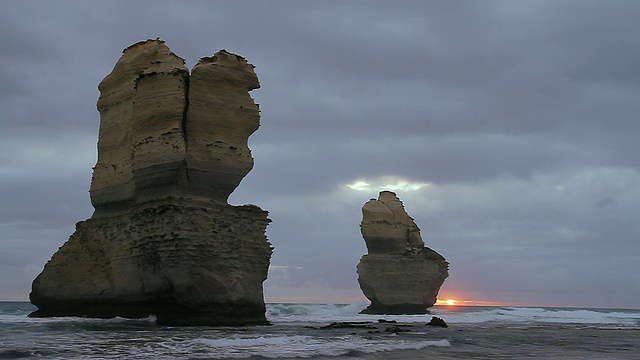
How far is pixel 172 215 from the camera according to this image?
2806 cm

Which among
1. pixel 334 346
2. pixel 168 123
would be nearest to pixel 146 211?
pixel 168 123

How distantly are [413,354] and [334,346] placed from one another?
104 inches

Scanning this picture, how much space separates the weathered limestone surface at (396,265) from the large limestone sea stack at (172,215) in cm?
2493

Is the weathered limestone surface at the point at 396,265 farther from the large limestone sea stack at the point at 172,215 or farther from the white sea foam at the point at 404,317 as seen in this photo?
the large limestone sea stack at the point at 172,215

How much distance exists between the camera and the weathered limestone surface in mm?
54531

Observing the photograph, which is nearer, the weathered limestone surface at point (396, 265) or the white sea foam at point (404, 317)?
the white sea foam at point (404, 317)

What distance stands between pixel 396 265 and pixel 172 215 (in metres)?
30.2

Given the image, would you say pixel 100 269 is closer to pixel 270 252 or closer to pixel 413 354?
pixel 270 252

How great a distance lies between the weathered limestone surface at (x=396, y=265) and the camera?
2147 inches

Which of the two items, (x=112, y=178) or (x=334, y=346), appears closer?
(x=334, y=346)

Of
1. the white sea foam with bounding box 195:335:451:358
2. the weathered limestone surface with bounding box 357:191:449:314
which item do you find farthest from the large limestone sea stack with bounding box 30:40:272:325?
the weathered limestone surface with bounding box 357:191:449:314

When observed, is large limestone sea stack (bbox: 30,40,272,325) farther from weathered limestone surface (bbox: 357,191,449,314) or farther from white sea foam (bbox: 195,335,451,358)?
weathered limestone surface (bbox: 357,191,449,314)

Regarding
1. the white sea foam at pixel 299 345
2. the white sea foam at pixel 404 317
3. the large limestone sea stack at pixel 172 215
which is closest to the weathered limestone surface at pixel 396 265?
the white sea foam at pixel 404 317

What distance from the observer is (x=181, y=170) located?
97.0 ft
